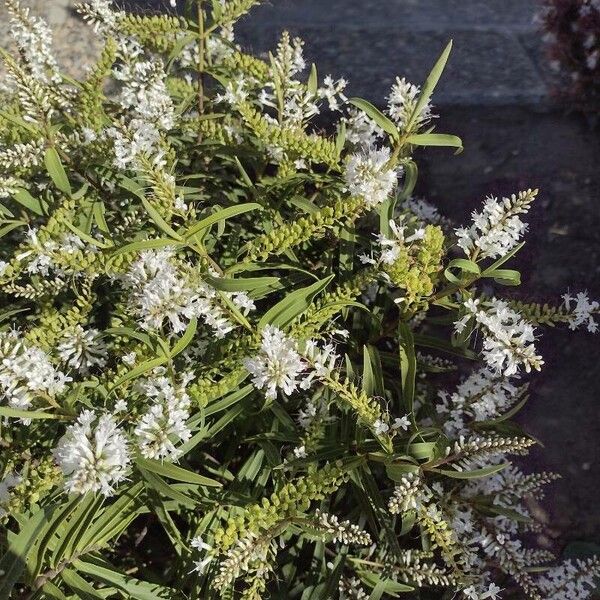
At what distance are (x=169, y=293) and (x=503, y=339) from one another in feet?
2.89

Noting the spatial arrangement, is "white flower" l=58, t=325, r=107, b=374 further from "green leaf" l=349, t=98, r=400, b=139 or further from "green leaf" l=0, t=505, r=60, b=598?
"green leaf" l=349, t=98, r=400, b=139

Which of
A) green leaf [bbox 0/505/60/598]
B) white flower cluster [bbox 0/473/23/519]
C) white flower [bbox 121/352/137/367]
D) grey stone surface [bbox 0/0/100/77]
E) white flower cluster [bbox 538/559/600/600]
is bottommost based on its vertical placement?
white flower cluster [bbox 538/559/600/600]

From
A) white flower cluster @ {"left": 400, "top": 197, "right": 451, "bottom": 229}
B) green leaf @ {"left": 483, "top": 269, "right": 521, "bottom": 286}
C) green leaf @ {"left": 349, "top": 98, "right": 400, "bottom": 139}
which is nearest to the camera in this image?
green leaf @ {"left": 483, "top": 269, "right": 521, "bottom": 286}

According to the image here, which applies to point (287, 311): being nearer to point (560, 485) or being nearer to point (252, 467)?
point (252, 467)

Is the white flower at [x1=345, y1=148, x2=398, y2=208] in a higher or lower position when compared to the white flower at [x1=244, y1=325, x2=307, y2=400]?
higher

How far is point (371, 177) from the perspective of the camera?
1.94 m

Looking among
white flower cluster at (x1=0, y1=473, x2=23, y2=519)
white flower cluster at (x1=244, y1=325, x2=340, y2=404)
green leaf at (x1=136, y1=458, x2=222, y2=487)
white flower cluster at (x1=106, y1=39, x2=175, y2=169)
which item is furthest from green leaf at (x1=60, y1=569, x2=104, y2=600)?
white flower cluster at (x1=106, y1=39, x2=175, y2=169)

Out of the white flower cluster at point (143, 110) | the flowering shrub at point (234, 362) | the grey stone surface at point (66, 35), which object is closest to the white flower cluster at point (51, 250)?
the flowering shrub at point (234, 362)

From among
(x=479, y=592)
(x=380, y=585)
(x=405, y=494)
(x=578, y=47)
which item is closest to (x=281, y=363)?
(x=405, y=494)

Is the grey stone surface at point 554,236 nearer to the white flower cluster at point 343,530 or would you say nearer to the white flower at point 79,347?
the white flower cluster at point 343,530

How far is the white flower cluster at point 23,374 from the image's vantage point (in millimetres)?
1491

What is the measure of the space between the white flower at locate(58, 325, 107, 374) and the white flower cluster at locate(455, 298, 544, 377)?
3.75 ft

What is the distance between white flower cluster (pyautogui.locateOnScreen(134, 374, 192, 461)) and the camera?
158cm

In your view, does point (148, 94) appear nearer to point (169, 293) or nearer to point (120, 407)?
point (169, 293)
